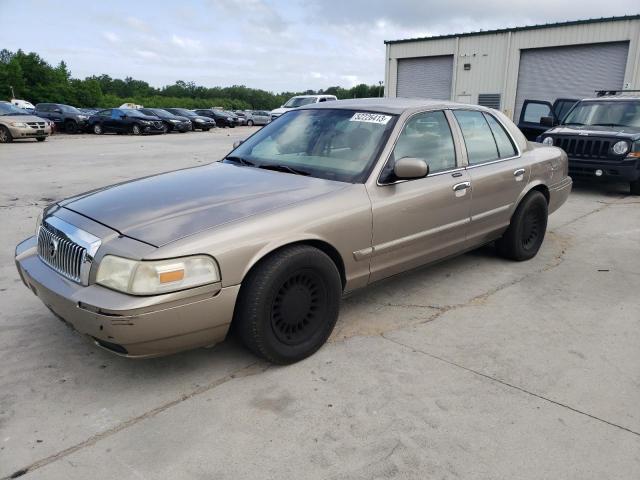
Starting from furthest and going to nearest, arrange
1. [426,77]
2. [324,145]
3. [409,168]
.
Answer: [426,77] < [324,145] < [409,168]

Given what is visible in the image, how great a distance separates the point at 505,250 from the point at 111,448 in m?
3.97

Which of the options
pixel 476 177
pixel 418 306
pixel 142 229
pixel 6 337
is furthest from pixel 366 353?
pixel 6 337

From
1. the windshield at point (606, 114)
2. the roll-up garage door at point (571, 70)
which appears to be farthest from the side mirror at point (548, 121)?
the roll-up garage door at point (571, 70)

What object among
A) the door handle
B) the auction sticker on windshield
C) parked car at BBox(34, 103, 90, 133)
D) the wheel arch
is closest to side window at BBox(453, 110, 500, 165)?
the door handle

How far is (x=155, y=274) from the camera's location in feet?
8.27

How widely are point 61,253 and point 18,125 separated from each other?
61.4 ft

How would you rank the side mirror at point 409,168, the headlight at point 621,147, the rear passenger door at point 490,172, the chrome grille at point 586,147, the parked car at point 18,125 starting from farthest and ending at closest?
the parked car at point 18,125 → the chrome grille at point 586,147 → the headlight at point 621,147 → the rear passenger door at point 490,172 → the side mirror at point 409,168

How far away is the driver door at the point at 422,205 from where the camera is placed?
11.5 feet

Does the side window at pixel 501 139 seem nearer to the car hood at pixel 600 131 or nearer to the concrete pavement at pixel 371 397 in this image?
the concrete pavement at pixel 371 397

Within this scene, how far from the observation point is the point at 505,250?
5031mm

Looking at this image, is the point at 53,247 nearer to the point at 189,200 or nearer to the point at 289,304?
the point at 189,200

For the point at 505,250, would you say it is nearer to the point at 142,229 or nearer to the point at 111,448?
the point at 142,229

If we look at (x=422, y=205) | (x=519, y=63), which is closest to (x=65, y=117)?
(x=519, y=63)

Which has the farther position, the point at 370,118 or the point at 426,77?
the point at 426,77
